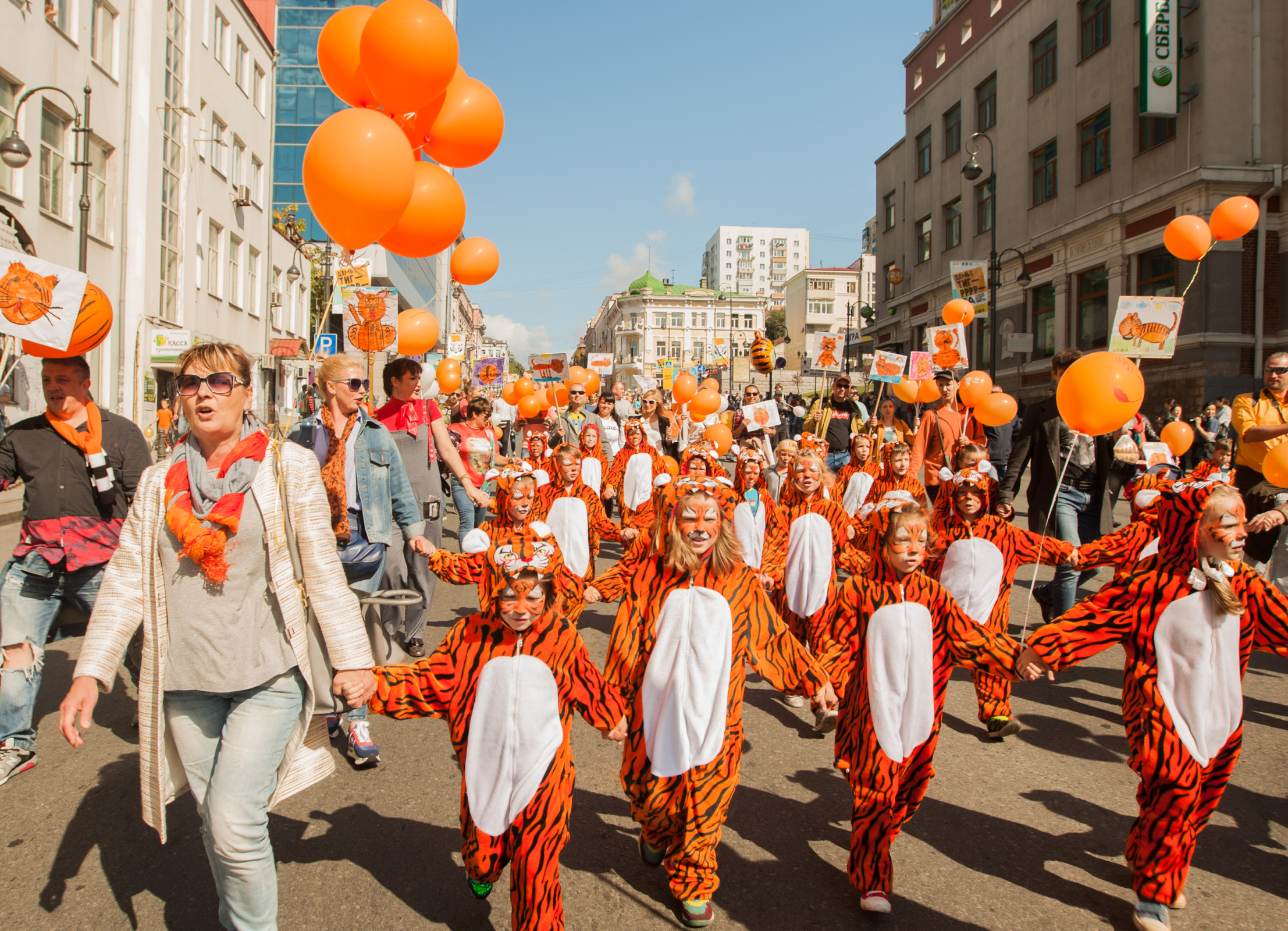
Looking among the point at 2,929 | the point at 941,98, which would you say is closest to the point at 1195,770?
the point at 2,929

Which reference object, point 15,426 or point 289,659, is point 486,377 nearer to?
point 15,426

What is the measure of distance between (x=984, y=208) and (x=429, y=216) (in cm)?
3078

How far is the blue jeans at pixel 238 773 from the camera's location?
2.50 metres

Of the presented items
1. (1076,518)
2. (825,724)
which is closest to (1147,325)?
(1076,518)

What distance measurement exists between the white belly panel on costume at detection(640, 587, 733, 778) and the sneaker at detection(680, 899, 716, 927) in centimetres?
42

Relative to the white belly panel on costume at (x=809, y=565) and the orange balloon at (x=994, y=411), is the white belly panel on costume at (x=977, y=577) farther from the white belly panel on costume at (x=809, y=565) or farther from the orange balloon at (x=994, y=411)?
the orange balloon at (x=994, y=411)

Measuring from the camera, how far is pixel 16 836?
3596 millimetres

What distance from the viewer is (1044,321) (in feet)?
91.1

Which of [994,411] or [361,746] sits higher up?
[994,411]

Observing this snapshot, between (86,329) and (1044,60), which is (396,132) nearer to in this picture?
(86,329)

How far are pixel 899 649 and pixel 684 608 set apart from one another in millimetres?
852

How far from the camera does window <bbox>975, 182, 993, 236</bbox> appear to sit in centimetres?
3103

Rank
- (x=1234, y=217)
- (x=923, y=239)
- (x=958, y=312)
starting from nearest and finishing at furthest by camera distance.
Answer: (x=1234, y=217) → (x=958, y=312) → (x=923, y=239)

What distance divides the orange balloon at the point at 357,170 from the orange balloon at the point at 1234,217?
844cm
